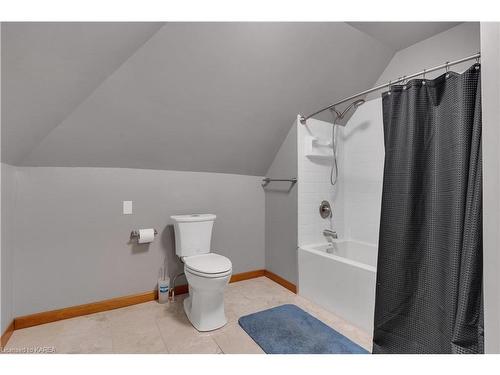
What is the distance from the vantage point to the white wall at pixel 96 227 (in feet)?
6.40

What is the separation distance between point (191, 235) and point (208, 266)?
17.5 inches

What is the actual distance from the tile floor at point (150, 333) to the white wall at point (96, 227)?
207 mm

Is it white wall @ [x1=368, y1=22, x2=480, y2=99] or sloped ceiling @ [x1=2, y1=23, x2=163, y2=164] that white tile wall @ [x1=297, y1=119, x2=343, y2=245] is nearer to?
white wall @ [x1=368, y1=22, x2=480, y2=99]

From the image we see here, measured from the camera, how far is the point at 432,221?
1481 millimetres

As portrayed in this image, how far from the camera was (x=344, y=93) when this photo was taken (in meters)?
2.52

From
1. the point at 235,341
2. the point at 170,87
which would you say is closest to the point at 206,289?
the point at 235,341

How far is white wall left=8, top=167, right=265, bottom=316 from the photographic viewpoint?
1951 mm

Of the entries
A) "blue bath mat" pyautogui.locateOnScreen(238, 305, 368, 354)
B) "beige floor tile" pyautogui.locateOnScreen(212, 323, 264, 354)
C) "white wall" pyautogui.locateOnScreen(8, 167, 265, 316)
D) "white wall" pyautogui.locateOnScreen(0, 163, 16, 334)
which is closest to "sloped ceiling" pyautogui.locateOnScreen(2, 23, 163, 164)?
"white wall" pyautogui.locateOnScreen(0, 163, 16, 334)

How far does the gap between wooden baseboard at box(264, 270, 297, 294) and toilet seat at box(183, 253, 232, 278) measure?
88 cm

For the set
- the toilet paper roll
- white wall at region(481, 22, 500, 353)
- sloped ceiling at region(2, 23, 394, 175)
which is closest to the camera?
white wall at region(481, 22, 500, 353)

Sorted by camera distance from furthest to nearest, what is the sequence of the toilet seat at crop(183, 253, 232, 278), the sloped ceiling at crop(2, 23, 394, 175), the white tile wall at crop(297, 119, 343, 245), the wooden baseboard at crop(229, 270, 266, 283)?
the wooden baseboard at crop(229, 270, 266, 283), the white tile wall at crop(297, 119, 343, 245), the toilet seat at crop(183, 253, 232, 278), the sloped ceiling at crop(2, 23, 394, 175)

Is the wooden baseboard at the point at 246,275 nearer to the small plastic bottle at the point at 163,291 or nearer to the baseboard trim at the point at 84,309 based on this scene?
the baseboard trim at the point at 84,309

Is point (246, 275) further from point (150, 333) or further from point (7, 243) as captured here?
point (7, 243)
